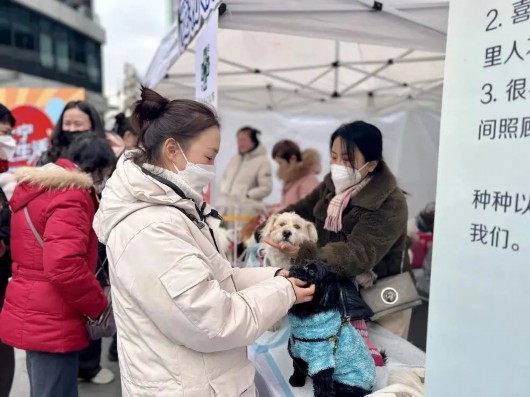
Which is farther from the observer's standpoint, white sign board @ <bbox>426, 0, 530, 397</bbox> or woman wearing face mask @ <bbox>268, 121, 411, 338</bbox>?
woman wearing face mask @ <bbox>268, 121, 411, 338</bbox>

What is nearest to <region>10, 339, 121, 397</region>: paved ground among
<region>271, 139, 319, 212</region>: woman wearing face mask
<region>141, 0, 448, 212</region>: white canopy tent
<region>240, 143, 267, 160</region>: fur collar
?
<region>271, 139, 319, 212</region>: woman wearing face mask

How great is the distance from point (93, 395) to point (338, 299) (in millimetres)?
2541

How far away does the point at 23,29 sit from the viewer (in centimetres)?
1917

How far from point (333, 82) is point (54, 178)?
5451mm

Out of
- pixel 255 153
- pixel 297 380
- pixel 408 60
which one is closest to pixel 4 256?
pixel 297 380

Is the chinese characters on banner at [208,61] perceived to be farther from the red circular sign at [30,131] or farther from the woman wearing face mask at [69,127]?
the red circular sign at [30,131]

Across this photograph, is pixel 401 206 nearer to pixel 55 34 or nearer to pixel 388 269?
pixel 388 269

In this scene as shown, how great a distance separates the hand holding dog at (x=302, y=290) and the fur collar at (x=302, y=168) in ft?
10.9

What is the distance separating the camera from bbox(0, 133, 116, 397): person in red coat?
2.12 metres

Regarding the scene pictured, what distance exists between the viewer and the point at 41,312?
222 centimetres

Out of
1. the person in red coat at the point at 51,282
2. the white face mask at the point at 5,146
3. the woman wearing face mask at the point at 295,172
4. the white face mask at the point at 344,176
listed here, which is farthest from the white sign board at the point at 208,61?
the woman wearing face mask at the point at 295,172

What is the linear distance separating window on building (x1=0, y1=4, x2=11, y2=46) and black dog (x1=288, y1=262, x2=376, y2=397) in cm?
2063

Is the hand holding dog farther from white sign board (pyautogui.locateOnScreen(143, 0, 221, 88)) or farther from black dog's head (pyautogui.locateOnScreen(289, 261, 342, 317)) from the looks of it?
white sign board (pyautogui.locateOnScreen(143, 0, 221, 88))

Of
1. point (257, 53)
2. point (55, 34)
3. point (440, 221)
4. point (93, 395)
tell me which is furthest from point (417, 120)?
point (55, 34)
